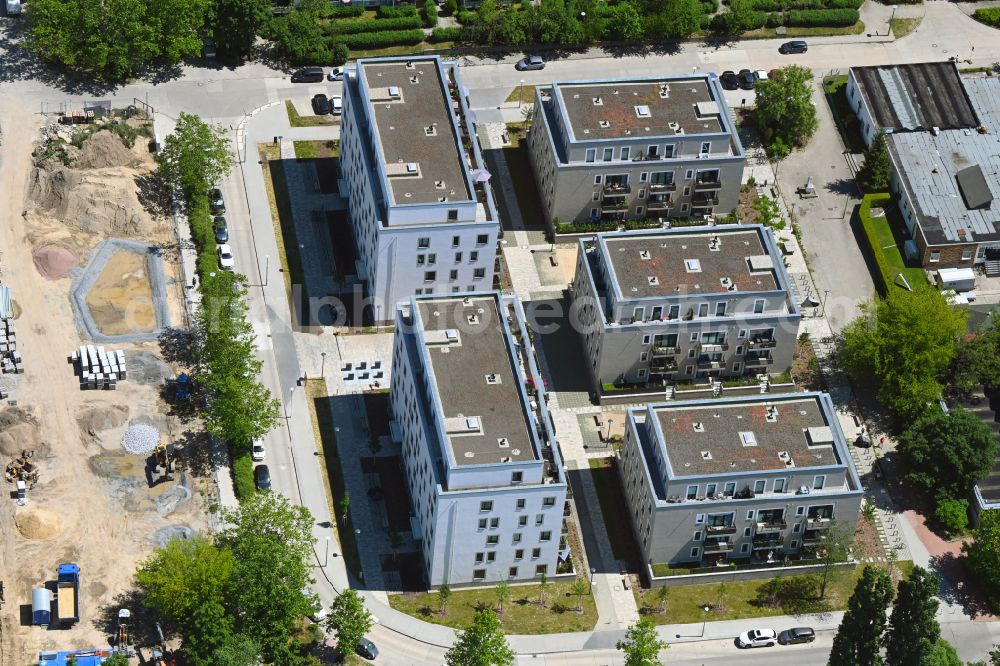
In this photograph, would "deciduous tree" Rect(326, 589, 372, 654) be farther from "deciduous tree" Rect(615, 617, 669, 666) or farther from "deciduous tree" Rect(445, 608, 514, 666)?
"deciduous tree" Rect(615, 617, 669, 666)

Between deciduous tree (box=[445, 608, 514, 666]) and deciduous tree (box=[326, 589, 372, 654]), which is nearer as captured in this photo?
deciduous tree (box=[445, 608, 514, 666])

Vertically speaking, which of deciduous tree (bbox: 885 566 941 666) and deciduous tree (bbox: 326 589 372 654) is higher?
deciduous tree (bbox: 326 589 372 654)

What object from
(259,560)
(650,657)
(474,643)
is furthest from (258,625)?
(650,657)

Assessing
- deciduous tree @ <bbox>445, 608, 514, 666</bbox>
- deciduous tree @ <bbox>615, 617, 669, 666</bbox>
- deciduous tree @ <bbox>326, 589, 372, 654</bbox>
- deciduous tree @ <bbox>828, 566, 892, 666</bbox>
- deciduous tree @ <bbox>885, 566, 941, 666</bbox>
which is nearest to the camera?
deciduous tree @ <bbox>885, 566, 941, 666</bbox>

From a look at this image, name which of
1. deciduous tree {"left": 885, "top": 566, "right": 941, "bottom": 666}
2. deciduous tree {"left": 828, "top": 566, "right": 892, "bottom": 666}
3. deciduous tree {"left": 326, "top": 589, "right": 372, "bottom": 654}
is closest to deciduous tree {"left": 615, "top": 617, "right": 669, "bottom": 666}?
deciduous tree {"left": 828, "top": 566, "right": 892, "bottom": 666}

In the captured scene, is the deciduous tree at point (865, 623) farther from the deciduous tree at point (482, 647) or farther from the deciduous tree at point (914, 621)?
the deciduous tree at point (482, 647)

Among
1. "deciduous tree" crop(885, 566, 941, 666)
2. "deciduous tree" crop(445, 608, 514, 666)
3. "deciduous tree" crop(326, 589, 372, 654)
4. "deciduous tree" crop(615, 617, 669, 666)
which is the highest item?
"deciduous tree" crop(326, 589, 372, 654)

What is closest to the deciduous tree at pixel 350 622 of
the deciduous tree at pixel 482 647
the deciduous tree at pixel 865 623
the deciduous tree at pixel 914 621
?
the deciduous tree at pixel 482 647
